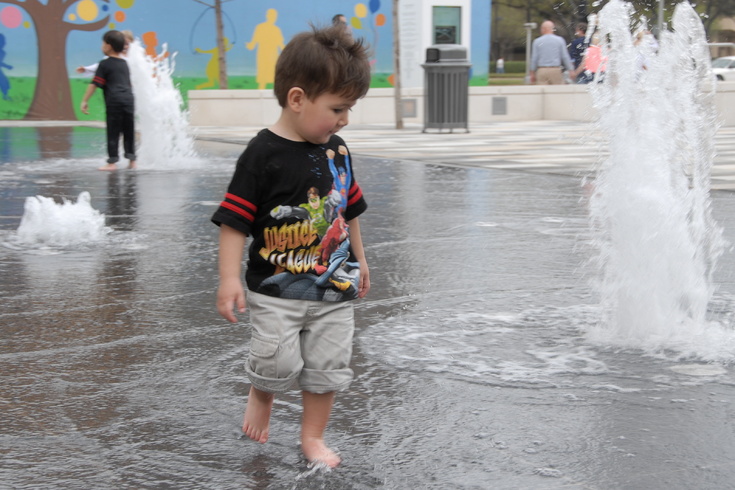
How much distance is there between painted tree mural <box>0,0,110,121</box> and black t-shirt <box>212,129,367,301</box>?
861 inches

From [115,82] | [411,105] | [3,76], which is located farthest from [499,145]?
[3,76]

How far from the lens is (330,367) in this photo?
2.94m

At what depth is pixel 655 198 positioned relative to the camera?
451 centimetres

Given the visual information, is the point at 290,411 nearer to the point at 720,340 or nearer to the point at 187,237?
the point at 720,340

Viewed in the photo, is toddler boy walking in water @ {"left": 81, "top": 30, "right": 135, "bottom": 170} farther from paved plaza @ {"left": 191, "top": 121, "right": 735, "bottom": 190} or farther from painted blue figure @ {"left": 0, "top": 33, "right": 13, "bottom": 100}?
painted blue figure @ {"left": 0, "top": 33, "right": 13, "bottom": 100}

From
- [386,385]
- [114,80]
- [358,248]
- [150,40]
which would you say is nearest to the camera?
[358,248]

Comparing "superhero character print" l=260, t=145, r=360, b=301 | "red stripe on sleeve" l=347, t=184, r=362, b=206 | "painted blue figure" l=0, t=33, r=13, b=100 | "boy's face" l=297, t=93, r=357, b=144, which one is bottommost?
"superhero character print" l=260, t=145, r=360, b=301

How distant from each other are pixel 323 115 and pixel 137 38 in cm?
2047

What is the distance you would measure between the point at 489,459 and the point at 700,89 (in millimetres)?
2795

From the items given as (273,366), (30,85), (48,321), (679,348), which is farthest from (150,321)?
(30,85)

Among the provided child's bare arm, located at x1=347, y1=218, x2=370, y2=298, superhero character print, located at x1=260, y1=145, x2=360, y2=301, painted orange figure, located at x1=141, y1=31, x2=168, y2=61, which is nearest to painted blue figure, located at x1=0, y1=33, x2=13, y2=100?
painted orange figure, located at x1=141, y1=31, x2=168, y2=61

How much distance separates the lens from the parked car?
38.0 m

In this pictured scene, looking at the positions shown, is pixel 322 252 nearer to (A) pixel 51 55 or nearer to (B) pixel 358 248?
(B) pixel 358 248

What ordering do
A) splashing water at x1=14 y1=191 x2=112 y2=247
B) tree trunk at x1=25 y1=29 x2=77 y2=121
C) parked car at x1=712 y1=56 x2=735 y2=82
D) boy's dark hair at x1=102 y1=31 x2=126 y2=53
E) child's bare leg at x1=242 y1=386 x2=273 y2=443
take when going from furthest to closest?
1. parked car at x1=712 y1=56 x2=735 y2=82
2. tree trunk at x1=25 y1=29 x2=77 y2=121
3. boy's dark hair at x1=102 y1=31 x2=126 y2=53
4. splashing water at x1=14 y1=191 x2=112 y2=247
5. child's bare leg at x1=242 y1=386 x2=273 y2=443
